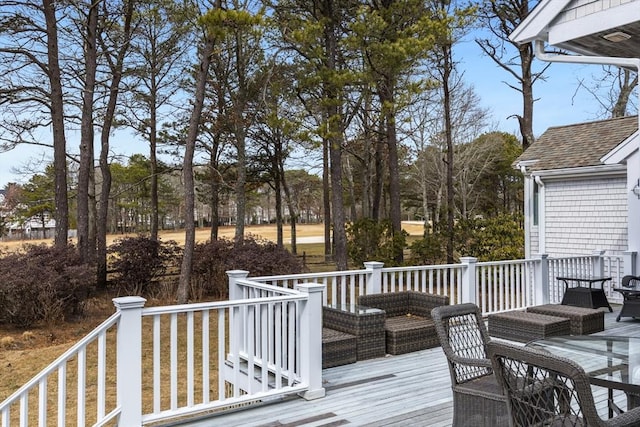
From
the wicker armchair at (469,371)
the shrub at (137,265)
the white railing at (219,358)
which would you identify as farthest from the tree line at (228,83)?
the wicker armchair at (469,371)

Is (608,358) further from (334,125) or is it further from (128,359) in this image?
(334,125)

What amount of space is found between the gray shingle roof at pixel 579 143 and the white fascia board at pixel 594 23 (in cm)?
583

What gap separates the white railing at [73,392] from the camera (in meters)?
3.24

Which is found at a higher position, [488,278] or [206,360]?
[488,278]

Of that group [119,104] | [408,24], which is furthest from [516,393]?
[119,104]

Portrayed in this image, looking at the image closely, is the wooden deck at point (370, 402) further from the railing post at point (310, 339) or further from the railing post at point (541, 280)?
the railing post at point (541, 280)

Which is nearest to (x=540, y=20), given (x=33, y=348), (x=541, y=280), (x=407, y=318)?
(x=407, y=318)

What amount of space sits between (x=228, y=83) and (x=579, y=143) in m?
10.4

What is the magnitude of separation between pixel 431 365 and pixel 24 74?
40.5 ft

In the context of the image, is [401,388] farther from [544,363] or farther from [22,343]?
[22,343]

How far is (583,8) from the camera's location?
4715 mm

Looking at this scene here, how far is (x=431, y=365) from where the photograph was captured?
5.23 meters

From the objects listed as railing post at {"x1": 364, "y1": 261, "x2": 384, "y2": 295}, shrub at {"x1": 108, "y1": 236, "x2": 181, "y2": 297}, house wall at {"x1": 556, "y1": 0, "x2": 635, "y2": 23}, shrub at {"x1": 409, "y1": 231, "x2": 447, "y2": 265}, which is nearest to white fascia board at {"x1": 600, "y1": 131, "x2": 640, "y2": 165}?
house wall at {"x1": 556, "y1": 0, "x2": 635, "y2": 23}

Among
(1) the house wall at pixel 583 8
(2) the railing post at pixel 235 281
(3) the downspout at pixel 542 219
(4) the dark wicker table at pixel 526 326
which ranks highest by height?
(1) the house wall at pixel 583 8
